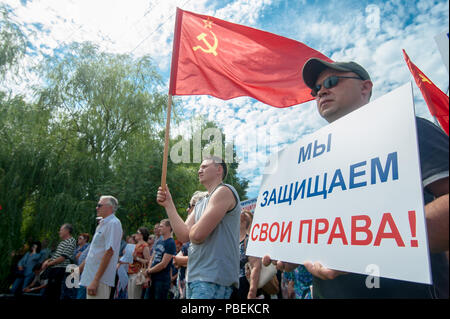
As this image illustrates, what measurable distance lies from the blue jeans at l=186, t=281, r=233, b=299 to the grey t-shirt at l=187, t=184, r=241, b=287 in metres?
0.03

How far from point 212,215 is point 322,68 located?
1.18m

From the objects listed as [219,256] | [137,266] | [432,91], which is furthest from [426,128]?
[137,266]

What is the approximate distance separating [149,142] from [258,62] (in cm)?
966

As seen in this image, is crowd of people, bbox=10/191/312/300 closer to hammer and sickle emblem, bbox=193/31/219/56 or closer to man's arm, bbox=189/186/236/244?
man's arm, bbox=189/186/236/244

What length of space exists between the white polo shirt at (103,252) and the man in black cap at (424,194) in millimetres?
2456

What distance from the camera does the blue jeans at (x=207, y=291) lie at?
6.68 ft

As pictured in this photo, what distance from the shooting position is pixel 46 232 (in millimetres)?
9086

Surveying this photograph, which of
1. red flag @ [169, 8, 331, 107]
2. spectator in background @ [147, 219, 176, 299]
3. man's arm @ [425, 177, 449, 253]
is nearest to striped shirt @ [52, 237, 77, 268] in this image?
spectator in background @ [147, 219, 176, 299]

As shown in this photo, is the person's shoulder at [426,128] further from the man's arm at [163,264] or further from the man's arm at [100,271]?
the man's arm at [163,264]

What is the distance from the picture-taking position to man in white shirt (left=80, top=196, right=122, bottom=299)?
335 cm

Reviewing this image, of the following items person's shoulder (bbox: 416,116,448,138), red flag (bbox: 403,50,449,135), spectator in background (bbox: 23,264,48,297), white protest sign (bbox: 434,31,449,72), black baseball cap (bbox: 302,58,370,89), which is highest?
red flag (bbox: 403,50,449,135)
